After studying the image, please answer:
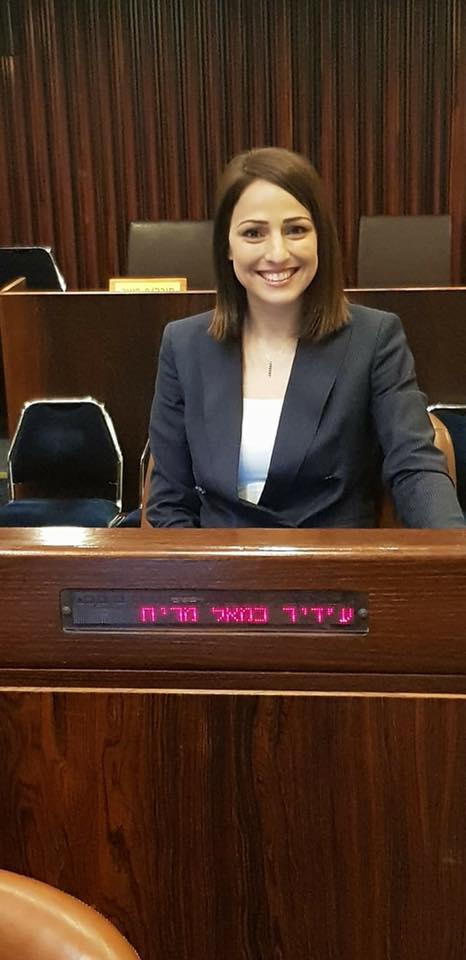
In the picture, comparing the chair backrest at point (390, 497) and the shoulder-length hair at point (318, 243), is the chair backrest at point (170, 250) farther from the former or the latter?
the chair backrest at point (390, 497)

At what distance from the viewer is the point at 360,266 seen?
4992 millimetres

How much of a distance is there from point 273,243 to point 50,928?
1.18 metres

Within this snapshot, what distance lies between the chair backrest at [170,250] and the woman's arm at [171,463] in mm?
3086

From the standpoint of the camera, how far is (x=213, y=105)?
5.56 meters

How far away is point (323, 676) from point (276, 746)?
7cm

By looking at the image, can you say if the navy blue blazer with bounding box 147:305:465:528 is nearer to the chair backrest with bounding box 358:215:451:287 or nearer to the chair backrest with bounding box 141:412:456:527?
the chair backrest with bounding box 141:412:456:527

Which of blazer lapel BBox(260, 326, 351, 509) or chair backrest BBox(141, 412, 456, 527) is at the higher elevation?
→ blazer lapel BBox(260, 326, 351, 509)

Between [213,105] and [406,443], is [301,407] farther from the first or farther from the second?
[213,105]

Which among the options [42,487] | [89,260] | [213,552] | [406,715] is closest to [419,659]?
[406,715]

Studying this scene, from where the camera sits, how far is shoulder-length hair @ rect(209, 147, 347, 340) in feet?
5.17

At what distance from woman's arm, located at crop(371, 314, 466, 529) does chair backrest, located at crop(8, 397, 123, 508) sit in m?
1.61

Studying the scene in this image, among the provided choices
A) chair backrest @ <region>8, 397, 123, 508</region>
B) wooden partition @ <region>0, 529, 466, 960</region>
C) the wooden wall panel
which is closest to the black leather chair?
chair backrest @ <region>8, 397, 123, 508</region>

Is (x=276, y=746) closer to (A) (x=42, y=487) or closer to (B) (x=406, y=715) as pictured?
(B) (x=406, y=715)

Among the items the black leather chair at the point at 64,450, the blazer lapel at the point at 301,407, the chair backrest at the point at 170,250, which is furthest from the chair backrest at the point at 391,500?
the chair backrest at the point at 170,250
